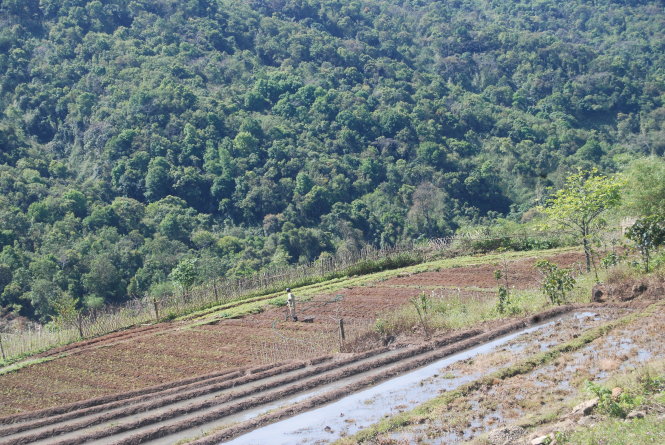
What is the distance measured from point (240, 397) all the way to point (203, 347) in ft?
28.2

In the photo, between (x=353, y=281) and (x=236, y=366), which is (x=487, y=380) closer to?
(x=236, y=366)

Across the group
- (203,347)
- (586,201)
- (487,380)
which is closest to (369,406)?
(487,380)

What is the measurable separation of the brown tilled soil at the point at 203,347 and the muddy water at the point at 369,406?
4.12 meters

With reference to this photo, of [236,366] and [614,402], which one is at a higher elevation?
[614,402]

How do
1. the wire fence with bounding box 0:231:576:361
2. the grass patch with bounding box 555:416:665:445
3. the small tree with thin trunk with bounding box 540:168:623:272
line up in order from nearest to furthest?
the grass patch with bounding box 555:416:665:445, the small tree with thin trunk with bounding box 540:168:623:272, the wire fence with bounding box 0:231:576:361

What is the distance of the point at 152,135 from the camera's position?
8475 centimetres

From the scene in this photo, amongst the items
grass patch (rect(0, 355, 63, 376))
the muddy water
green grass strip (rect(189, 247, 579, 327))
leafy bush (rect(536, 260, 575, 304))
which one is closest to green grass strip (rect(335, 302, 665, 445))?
the muddy water

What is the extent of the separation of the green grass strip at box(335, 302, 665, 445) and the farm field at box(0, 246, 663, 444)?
31 centimetres

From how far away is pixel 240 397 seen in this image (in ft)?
56.5

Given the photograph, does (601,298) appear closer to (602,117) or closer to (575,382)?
(575,382)

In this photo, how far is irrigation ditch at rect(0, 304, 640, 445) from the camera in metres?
15.4

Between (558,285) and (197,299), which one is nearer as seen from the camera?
(558,285)

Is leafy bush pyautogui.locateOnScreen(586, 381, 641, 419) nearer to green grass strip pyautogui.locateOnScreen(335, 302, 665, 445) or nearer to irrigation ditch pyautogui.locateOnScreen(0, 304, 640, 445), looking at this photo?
green grass strip pyautogui.locateOnScreen(335, 302, 665, 445)

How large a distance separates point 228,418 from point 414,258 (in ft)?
94.7
